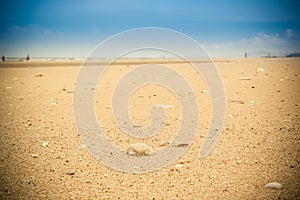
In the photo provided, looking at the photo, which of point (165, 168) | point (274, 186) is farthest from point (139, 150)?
point (274, 186)

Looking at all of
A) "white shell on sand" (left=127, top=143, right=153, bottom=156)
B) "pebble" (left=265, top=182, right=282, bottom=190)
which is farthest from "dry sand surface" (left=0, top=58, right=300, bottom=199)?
"white shell on sand" (left=127, top=143, right=153, bottom=156)

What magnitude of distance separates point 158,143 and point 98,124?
1834 millimetres

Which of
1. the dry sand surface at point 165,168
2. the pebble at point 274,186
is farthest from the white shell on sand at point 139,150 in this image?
the pebble at point 274,186

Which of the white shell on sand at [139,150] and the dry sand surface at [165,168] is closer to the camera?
the dry sand surface at [165,168]

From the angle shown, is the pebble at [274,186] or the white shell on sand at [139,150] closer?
the pebble at [274,186]

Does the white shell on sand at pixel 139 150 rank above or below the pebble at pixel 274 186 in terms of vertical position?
above

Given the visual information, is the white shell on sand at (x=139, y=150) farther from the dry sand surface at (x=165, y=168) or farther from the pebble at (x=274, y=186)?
the pebble at (x=274, y=186)

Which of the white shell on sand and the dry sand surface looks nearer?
the dry sand surface

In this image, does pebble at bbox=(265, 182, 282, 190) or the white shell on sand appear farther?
the white shell on sand

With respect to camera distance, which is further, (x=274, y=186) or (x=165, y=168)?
(x=165, y=168)

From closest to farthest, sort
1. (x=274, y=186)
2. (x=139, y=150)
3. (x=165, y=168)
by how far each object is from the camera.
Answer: (x=274, y=186) < (x=165, y=168) < (x=139, y=150)

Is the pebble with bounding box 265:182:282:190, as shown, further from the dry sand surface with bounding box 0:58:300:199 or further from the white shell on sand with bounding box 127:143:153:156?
the white shell on sand with bounding box 127:143:153:156

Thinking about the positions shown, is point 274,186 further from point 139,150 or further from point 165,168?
point 139,150

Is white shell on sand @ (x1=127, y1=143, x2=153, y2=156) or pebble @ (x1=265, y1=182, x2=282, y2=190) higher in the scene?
white shell on sand @ (x1=127, y1=143, x2=153, y2=156)
